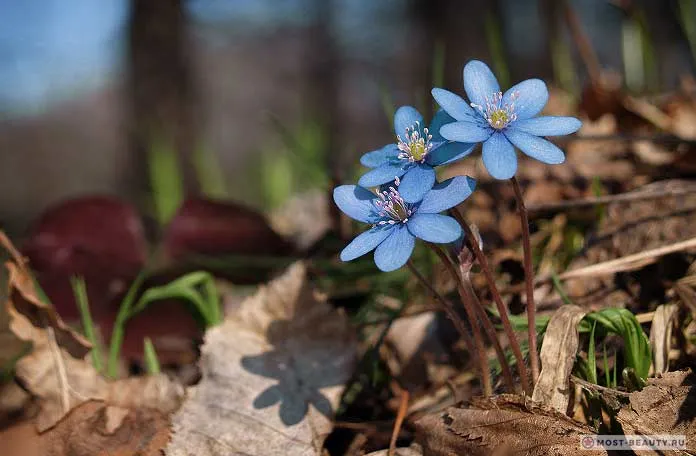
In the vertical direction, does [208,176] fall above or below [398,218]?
below

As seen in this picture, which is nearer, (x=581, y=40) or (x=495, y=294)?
(x=495, y=294)

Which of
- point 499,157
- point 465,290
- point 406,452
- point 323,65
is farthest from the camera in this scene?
point 323,65

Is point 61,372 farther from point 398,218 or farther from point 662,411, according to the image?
point 662,411

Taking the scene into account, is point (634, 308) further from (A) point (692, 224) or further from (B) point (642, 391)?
(B) point (642, 391)

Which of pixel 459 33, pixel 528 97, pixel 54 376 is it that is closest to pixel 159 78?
pixel 459 33

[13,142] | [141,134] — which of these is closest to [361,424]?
[141,134]

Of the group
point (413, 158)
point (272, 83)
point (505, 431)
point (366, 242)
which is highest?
point (413, 158)
